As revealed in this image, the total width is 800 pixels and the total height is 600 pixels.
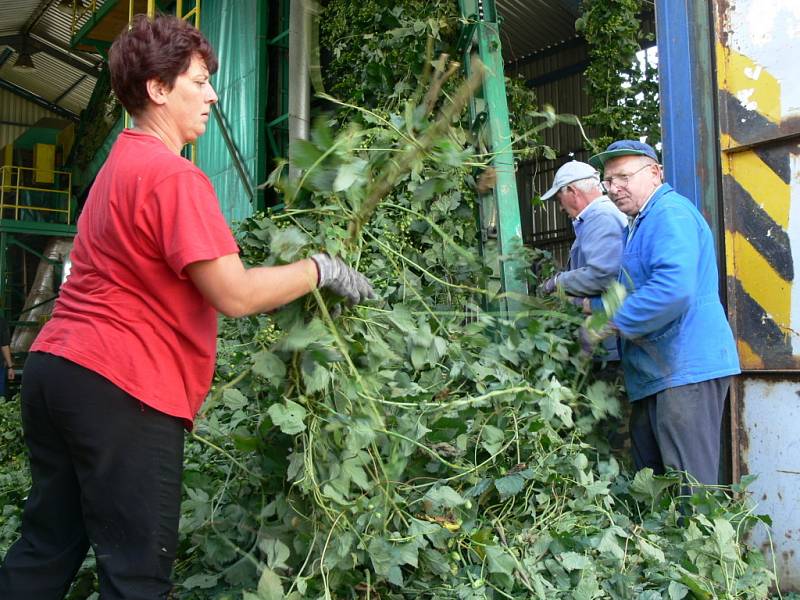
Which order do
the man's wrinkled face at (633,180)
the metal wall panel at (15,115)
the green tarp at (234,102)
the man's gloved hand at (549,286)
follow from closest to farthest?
the man's wrinkled face at (633,180) < the man's gloved hand at (549,286) < the green tarp at (234,102) < the metal wall panel at (15,115)

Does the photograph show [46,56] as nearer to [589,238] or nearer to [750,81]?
[589,238]

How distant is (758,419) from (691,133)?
1054 mm

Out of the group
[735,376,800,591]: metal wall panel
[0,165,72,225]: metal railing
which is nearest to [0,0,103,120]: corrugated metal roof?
[0,165,72,225]: metal railing

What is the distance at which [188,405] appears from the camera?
182 cm

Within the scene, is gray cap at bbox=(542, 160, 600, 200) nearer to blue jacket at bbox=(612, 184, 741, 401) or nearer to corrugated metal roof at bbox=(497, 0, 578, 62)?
blue jacket at bbox=(612, 184, 741, 401)

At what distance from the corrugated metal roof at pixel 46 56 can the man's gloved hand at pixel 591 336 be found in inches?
516

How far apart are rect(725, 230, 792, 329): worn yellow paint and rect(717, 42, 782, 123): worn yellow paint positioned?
44cm

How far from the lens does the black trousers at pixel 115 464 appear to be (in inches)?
66.6

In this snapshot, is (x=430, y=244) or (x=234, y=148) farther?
(x=234, y=148)

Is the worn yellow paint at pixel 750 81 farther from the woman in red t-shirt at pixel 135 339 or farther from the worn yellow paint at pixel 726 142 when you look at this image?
the woman in red t-shirt at pixel 135 339

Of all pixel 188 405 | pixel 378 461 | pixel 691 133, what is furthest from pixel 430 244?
pixel 188 405

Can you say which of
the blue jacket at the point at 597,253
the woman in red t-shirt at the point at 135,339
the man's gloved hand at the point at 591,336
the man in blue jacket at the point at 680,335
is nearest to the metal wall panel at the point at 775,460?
the man in blue jacket at the point at 680,335

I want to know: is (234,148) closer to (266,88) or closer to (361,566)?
(266,88)

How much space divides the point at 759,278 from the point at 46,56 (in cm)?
2033
